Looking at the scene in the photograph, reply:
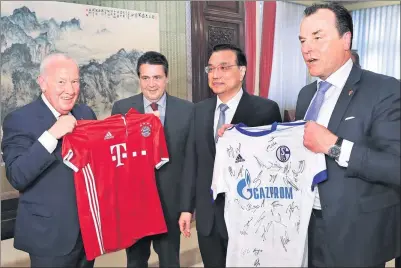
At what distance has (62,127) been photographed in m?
1.09

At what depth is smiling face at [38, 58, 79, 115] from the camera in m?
1.13

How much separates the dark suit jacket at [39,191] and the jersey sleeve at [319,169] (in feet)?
2.69

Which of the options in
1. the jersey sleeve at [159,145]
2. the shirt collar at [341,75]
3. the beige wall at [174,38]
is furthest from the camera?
the beige wall at [174,38]

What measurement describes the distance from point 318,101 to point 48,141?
0.89 m

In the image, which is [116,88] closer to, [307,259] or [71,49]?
[71,49]

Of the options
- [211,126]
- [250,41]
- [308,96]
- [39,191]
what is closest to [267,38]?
[250,41]

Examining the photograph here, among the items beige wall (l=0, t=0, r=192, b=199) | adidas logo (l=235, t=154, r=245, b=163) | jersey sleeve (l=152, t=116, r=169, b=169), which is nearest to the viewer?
adidas logo (l=235, t=154, r=245, b=163)

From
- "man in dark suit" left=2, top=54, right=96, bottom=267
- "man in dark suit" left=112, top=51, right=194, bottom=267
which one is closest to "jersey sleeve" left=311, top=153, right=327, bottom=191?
"man in dark suit" left=112, top=51, right=194, bottom=267

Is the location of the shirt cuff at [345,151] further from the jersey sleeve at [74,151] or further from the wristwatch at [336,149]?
the jersey sleeve at [74,151]

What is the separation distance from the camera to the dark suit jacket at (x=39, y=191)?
110cm

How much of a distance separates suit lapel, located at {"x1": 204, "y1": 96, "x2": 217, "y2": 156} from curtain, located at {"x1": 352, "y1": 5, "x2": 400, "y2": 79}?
1.87ft

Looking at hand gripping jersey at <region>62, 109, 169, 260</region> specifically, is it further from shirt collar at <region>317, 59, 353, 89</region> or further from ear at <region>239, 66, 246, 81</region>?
shirt collar at <region>317, 59, 353, 89</region>

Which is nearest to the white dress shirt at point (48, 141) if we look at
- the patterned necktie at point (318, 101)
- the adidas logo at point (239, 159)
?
the adidas logo at point (239, 159)

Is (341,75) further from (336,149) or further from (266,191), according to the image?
(266,191)
